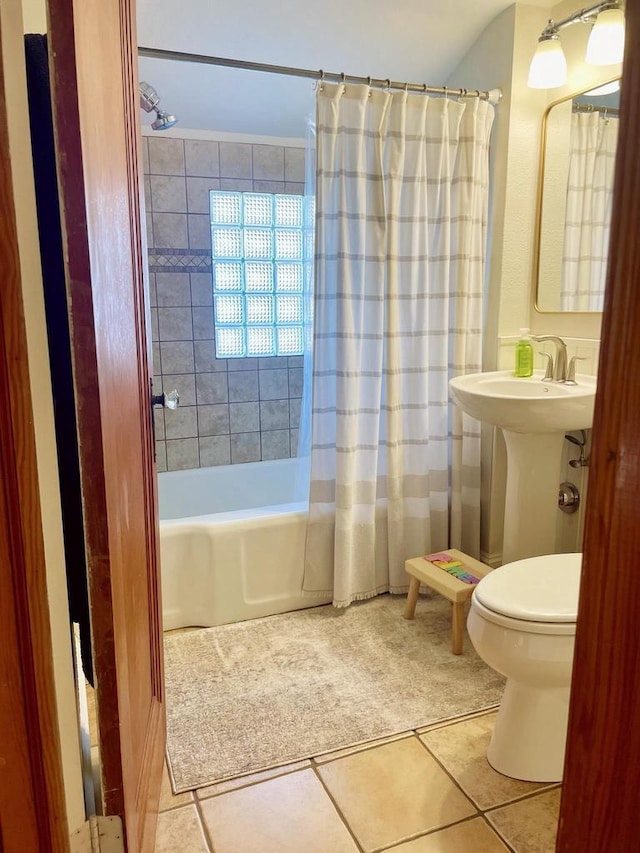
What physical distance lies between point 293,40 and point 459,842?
268 centimetres

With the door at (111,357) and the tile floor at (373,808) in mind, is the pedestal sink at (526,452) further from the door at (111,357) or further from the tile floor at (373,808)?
the door at (111,357)

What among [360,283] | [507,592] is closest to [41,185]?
[507,592]

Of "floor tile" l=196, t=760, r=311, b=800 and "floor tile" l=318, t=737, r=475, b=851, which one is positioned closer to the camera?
"floor tile" l=318, t=737, r=475, b=851

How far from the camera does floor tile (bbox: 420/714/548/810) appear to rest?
1.53 m

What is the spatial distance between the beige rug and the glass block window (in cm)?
156

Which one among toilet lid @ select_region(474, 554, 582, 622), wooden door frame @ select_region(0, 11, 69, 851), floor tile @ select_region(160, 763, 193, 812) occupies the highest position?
wooden door frame @ select_region(0, 11, 69, 851)

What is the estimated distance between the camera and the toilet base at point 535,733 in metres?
1.55

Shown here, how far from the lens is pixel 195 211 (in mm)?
3098

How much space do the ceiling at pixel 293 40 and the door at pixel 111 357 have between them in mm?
1155

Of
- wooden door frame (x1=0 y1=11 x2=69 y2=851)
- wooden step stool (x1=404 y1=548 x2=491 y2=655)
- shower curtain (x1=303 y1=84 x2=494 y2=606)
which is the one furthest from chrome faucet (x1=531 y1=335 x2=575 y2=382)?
wooden door frame (x1=0 y1=11 x2=69 y2=851)

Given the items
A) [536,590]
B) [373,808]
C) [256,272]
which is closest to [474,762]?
[373,808]

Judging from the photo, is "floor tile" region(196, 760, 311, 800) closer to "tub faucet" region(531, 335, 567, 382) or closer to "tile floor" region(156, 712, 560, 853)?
"tile floor" region(156, 712, 560, 853)

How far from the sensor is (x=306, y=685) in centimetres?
197

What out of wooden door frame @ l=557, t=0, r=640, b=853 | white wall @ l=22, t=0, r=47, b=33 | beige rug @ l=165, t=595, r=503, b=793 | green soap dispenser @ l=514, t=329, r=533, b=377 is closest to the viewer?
wooden door frame @ l=557, t=0, r=640, b=853
